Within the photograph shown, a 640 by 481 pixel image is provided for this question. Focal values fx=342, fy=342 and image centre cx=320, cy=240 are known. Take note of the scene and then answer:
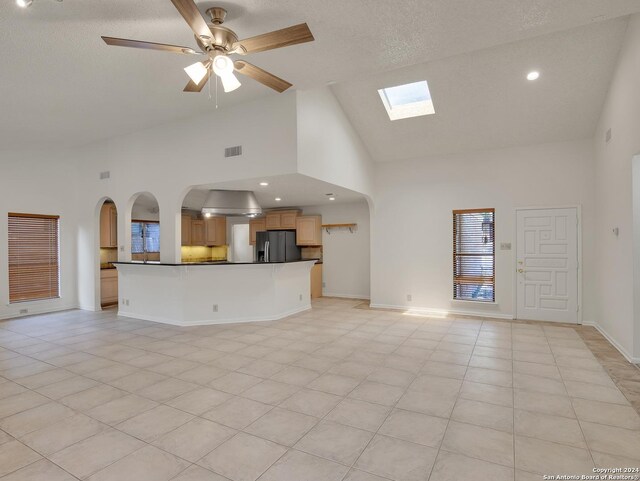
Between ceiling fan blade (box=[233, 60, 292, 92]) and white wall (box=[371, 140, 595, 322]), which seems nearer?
ceiling fan blade (box=[233, 60, 292, 92])

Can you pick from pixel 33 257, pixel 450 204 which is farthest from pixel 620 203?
pixel 33 257

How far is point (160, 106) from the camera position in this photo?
4.88 metres

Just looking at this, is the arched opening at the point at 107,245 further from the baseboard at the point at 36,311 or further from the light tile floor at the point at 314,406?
the light tile floor at the point at 314,406

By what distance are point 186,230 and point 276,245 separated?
2.62 metres

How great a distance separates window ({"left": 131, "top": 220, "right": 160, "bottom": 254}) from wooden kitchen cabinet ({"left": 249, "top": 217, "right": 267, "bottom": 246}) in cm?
242

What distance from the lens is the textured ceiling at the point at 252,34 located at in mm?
2646

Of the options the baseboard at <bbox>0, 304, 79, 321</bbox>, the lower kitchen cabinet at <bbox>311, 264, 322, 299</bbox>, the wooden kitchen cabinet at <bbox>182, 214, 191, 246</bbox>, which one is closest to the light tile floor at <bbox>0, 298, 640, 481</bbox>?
the baseboard at <bbox>0, 304, 79, 321</bbox>

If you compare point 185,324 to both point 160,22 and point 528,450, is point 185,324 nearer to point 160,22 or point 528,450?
point 160,22

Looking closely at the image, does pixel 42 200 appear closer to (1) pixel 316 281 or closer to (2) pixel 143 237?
(2) pixel 143 237

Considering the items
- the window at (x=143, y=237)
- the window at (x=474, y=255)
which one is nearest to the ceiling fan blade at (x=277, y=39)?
the window at (x=474, y=255)

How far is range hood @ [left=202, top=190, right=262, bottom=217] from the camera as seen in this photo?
582 cm

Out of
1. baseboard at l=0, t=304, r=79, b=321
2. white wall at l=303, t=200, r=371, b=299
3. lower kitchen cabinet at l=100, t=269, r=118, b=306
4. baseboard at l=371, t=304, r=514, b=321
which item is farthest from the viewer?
white wall at l=303, t=200, r=371, b=299

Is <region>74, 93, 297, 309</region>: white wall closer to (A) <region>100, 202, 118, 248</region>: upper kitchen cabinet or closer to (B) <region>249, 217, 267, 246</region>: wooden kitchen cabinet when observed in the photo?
(A) <region>100, 202, 118, 248</region>: upper kitchen cabinet

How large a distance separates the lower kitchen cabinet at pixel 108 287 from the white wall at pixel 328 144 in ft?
18.6
